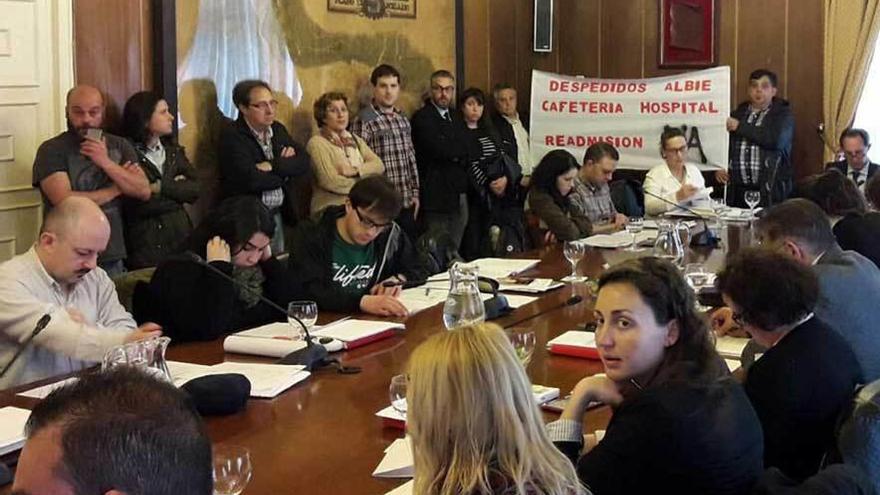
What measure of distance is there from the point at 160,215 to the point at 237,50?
1240mm

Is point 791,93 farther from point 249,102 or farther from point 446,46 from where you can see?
point 249,102

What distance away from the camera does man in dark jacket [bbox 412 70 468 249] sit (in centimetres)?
714

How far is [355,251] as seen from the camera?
4.09m

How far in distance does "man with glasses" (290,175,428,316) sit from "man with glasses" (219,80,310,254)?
5.25 ft

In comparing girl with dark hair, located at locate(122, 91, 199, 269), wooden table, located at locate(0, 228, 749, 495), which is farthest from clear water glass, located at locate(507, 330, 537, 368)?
girl with dark hair, located at locate(122, 91, 199, 269)

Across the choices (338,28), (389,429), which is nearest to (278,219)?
(338,28)

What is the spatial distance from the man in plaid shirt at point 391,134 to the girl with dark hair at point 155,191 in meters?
1.66

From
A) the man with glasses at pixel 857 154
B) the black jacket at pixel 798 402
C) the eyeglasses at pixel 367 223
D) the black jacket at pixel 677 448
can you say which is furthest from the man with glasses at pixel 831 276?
the man with glasses at pixel 857 154

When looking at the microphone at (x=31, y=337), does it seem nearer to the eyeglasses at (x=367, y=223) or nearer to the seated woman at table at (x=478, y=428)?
the eyeglasses at (x=367, y=223)

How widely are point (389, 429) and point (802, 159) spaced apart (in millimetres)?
6739

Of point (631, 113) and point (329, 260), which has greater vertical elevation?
point (631, 113)

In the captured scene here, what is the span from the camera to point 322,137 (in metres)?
6.32

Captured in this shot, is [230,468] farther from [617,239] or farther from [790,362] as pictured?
[617,239]

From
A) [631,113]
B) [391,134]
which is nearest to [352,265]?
[391,134]
